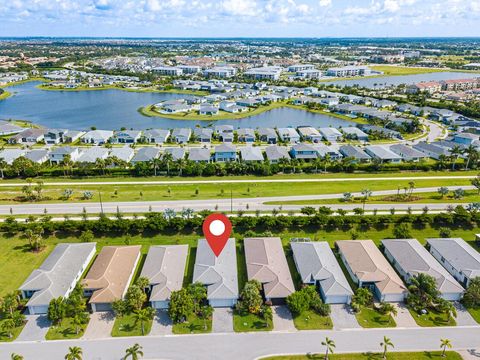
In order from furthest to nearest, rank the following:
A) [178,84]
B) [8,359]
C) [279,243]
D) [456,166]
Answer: [178,84] < [456,166] < [279,243] < [8,359]

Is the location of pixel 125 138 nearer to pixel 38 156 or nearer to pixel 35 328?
pixel 38 156

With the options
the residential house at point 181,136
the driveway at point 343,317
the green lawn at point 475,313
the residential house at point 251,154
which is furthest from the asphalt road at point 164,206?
the residential house at point 181,136

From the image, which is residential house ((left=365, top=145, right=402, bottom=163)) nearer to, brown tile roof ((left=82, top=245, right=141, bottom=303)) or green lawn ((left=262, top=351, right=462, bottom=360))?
green lawn ((left=262, top=351, right=462, bottom=360))

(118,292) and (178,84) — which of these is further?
(178,84)

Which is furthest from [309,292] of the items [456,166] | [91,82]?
[91,82]

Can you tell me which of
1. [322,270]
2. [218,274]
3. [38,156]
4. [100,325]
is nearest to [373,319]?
[322,270]

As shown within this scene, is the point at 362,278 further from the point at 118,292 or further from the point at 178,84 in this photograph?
the point at 178,84

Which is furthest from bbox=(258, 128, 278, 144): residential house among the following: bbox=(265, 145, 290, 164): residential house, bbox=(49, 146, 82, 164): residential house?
bbox=(49, 146, 82, 164): residential house
